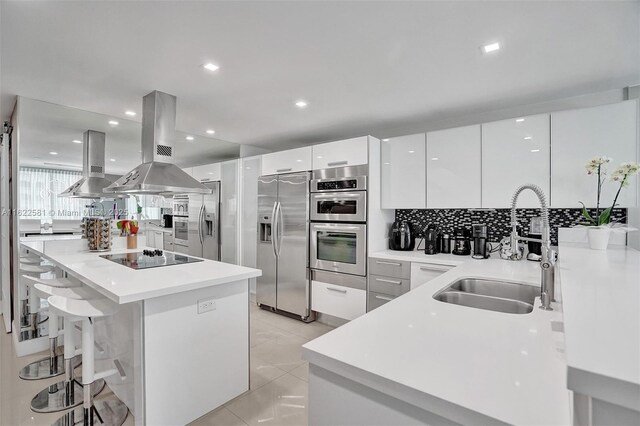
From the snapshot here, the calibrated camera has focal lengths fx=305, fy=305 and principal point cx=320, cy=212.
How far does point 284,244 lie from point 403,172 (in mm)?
1720

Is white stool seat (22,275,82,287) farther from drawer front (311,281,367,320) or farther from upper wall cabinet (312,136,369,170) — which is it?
upper wall cabinet (312,136,369,170)

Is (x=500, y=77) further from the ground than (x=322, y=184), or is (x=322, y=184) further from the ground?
(x=500, y=77)

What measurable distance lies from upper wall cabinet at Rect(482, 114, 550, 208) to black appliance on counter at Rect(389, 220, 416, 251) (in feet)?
2.74

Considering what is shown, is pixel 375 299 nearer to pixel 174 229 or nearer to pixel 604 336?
pixel 604 336

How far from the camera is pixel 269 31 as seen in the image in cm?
180

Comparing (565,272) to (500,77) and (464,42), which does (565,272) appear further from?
(500,77)

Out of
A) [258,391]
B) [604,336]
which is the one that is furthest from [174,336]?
[604,336]

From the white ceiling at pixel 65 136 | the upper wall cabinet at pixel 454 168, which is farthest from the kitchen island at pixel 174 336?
the upper wall cabinet at pixel 454 168

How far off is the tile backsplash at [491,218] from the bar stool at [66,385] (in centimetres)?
314

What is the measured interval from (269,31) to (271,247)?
2757mm

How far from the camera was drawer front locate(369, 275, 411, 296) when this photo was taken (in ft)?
9.95

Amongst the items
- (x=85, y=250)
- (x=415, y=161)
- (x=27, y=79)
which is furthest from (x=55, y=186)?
(x=415, y=161)

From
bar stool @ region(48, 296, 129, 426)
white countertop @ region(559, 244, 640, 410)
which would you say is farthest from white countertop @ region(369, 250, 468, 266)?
bar stool @ region(48, 296, 129, 426)

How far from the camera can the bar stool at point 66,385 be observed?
2033 mm
